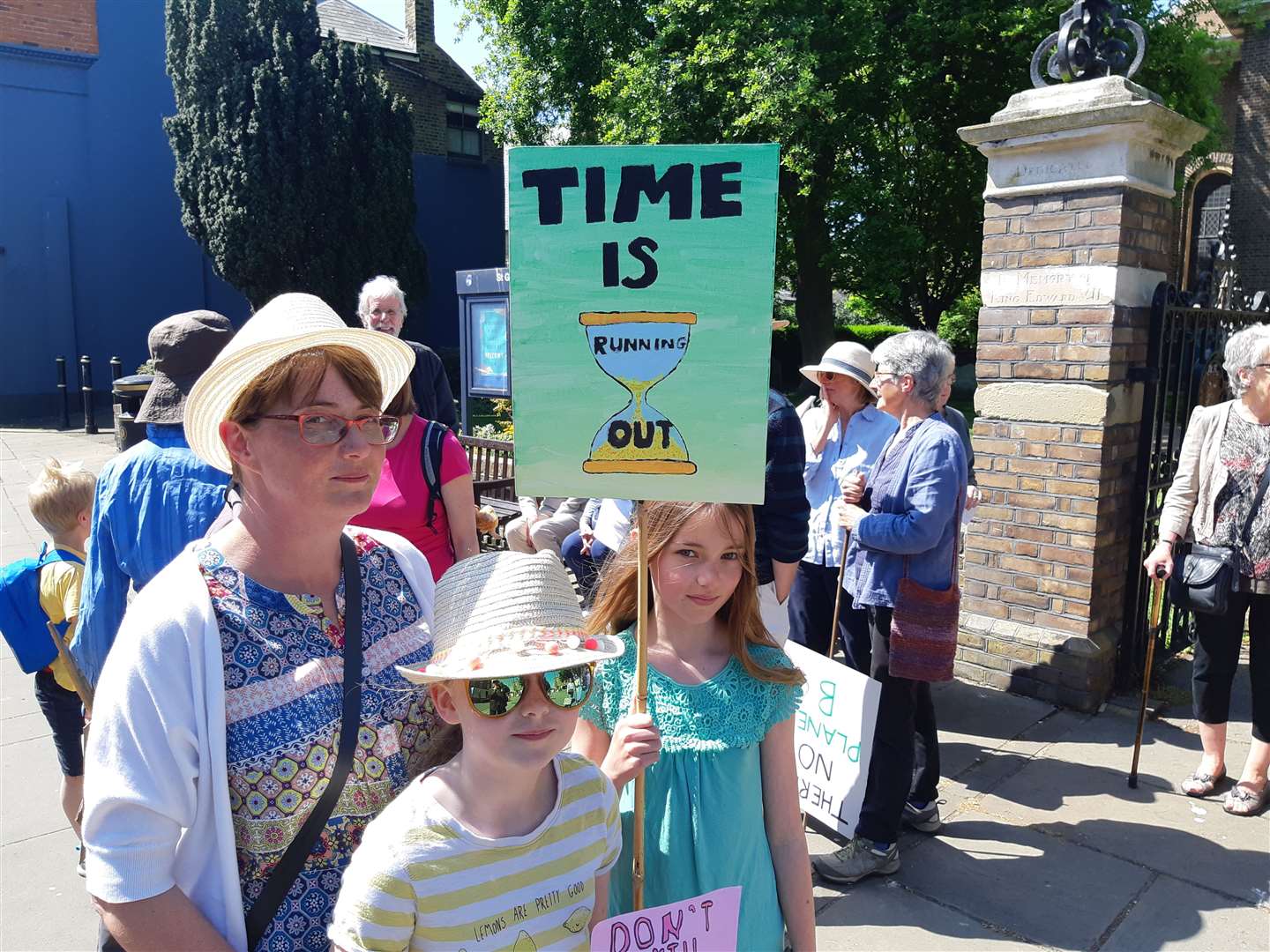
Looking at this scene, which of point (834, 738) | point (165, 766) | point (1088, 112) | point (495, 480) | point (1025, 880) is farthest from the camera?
point (495, 480)

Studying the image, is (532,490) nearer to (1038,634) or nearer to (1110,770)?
(1110,770)

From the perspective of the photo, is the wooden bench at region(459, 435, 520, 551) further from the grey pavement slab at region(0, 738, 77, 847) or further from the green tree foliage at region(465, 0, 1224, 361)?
the green tree foliage at region(465, 0, 1224, 361)

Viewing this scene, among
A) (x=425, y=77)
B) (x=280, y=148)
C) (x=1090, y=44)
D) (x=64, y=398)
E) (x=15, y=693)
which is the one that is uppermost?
(x=425, y=77)

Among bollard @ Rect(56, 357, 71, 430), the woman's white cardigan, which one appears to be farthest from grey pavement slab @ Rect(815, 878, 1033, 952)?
bollard @ Rect(56, 357, 71, 430)

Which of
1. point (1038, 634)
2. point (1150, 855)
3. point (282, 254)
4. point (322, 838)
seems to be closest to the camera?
point (322, 838)

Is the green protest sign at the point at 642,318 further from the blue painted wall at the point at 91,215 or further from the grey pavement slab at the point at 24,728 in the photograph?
the blue painted wall at the point at 91,215

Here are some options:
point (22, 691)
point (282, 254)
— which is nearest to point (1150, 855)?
point (22, 691)

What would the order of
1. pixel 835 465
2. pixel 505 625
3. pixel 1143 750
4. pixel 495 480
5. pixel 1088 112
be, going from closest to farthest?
pixel 505 625
pixel 835 465
pixel 1143 750
pixel 1088 112
pixel 495 480

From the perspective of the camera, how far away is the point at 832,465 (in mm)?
4359

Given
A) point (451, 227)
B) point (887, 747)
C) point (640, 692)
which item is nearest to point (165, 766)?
point (640, 692)

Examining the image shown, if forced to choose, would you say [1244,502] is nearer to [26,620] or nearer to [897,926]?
[897,926]

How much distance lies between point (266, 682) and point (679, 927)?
2.81 ft

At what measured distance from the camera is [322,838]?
1.50 metres

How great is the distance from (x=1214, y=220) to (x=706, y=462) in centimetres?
2966
